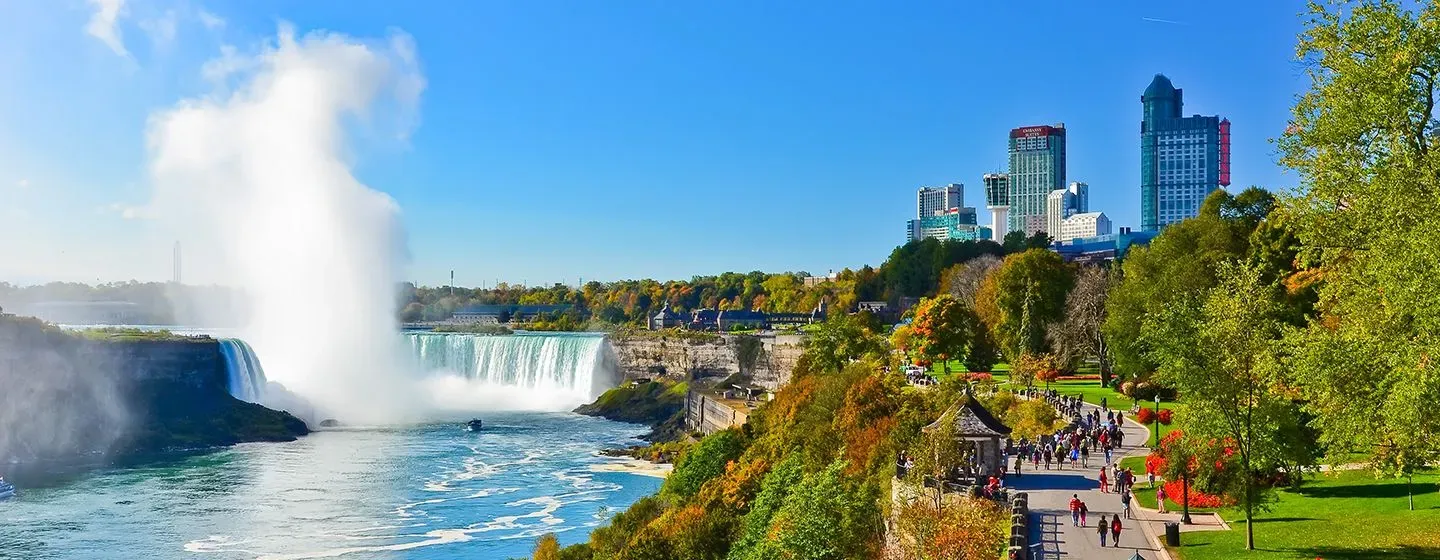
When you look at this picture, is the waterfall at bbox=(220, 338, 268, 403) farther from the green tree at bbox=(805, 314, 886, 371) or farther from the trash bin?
the trash bin

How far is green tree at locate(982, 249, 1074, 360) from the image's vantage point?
189 ft

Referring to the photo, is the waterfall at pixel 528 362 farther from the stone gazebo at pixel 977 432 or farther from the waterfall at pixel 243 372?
the stone gazebo at pixel 977 432

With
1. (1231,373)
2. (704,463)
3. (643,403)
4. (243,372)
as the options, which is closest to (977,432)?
(1231,373)

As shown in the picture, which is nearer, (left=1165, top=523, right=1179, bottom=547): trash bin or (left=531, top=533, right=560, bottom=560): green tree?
(left=1165, top=523, right=1179, bottom=547): trash bin

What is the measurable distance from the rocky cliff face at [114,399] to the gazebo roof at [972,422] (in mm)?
49150

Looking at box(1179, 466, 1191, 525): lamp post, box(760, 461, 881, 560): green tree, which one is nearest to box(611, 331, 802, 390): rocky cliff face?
box(760, 461, 881, 560): green tree

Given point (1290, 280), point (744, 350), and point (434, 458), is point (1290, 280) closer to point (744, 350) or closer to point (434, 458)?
point (434, 458)

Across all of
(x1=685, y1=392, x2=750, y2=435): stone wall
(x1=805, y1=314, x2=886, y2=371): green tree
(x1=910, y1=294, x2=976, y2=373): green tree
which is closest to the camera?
(x1=805, y1=314, x2=886, y2=371): green tree

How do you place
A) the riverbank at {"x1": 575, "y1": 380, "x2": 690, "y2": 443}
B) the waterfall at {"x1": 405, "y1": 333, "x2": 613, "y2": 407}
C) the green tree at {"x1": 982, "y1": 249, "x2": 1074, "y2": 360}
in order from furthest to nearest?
the waterfall at {"x1": 405, "y1": 333, "x2": 613, "y2": 407} → the riverbank at {"x1": 575, "y1": 380, "x2": 690, "y2": 443} → the green tree at {"x1": 982, "y1": 249, "x2": 1074, "y2": 360}

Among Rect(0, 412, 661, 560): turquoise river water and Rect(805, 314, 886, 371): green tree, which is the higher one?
Rect(805, 314, 886, 371): green tree

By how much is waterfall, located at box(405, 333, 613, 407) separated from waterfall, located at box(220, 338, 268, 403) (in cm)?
1980

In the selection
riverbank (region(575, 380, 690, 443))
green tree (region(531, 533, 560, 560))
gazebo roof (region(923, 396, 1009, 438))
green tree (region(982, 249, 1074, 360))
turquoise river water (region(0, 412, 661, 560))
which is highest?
green tree (region(982, 249, 1074, 360))

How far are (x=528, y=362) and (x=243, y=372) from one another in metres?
23.2

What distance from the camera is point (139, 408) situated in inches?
2685
